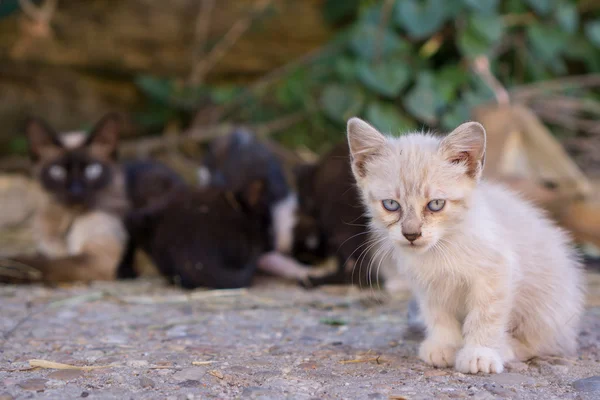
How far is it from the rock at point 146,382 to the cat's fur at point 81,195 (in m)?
2.20

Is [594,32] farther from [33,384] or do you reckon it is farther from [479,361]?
[33,384]

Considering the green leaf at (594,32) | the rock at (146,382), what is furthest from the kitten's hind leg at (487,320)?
the green leaf at (594,32)

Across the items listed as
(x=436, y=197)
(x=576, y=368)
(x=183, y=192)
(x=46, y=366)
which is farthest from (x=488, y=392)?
(x=183, y=192)

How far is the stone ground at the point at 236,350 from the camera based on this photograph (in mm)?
2219

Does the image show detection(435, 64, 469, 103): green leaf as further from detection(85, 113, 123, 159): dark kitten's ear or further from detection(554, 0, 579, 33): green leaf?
detection(85, 113, 123, 159): dark kitten's ear

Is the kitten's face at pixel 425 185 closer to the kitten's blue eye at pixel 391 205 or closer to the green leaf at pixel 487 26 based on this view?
the kitten's blue eye at pixel 391 205

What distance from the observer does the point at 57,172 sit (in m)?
4.61

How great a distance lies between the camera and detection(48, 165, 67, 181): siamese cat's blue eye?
181 inches

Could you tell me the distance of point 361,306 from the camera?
369 cm

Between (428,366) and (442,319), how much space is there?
0.64 ft

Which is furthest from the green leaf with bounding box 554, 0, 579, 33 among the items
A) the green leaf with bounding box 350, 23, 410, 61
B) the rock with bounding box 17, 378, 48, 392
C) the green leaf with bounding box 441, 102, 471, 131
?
the rock with bounding box 17, 378, 48, 392

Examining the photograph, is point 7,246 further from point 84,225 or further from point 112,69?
point 112,69

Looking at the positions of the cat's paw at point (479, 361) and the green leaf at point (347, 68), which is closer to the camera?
the cat's paw at point (479, 361)

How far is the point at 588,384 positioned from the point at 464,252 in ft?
1.92
